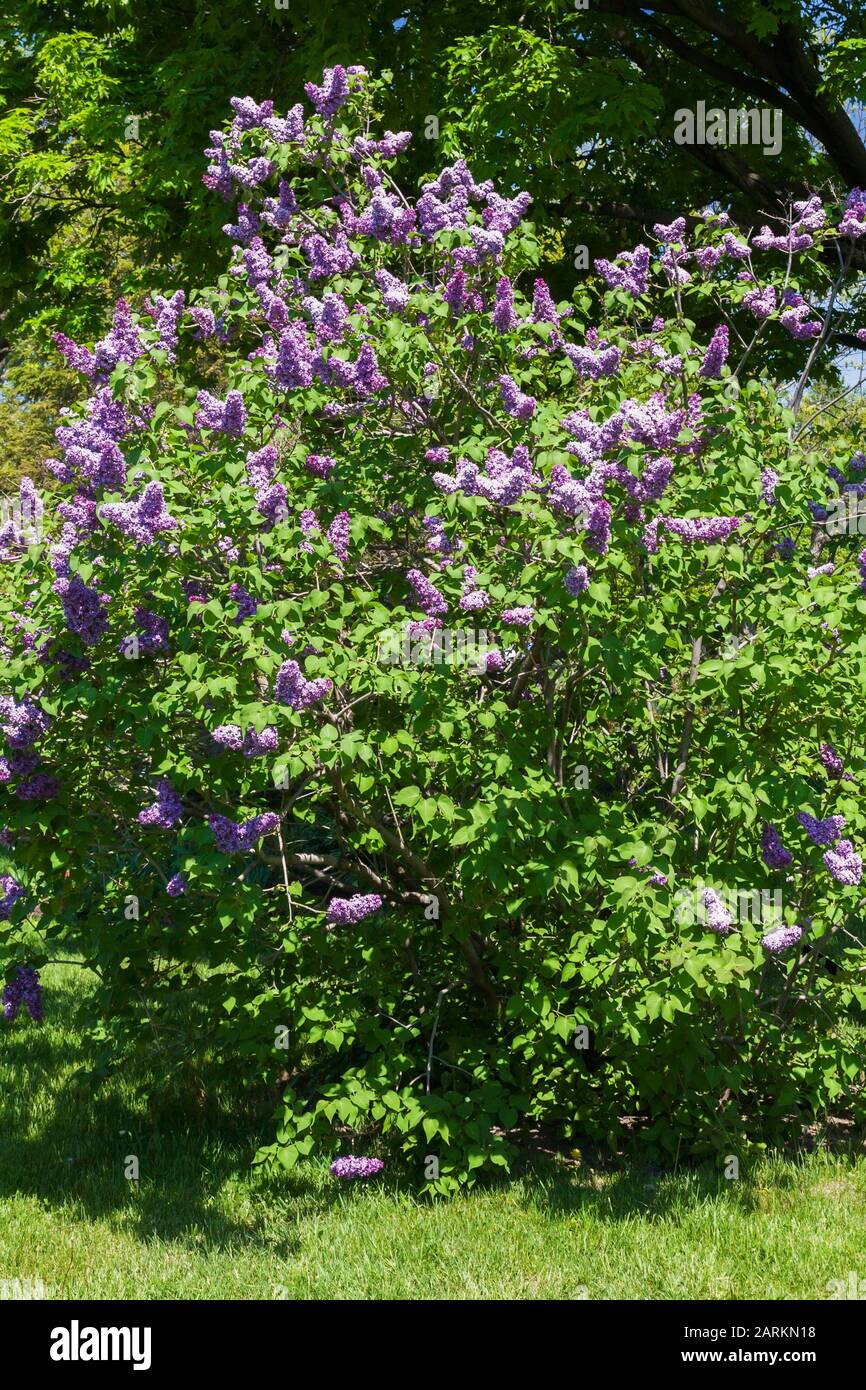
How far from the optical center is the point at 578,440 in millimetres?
4098

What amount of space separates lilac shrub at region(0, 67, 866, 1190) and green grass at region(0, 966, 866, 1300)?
0.23 meters

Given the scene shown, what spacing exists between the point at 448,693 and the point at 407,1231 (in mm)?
1849

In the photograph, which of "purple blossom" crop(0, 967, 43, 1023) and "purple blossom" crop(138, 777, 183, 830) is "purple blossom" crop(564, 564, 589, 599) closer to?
"purple blossom" crop(138, 777, 183, 830)

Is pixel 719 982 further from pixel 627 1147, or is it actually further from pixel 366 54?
pixel 366 54

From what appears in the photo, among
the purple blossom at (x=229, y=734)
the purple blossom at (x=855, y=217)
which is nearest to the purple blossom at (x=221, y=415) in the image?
the purple blossom at (x=229, y=734)

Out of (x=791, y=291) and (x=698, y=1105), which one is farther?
(x=791, y=291)

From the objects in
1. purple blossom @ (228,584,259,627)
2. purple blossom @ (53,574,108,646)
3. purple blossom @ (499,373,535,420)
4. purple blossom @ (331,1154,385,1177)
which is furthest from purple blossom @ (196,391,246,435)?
purple blossom @ (331,1154,385,1177)

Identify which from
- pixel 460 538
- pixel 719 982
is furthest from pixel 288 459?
pixel 719 982

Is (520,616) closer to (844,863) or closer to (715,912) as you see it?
(715,912)

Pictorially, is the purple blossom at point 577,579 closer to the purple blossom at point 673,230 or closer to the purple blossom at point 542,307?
the purple blossom at point 542,307

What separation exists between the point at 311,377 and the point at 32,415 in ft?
91.7

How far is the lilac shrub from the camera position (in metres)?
4.16

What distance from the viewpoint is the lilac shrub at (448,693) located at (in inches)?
164

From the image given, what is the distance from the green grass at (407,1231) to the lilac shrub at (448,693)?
23cm
